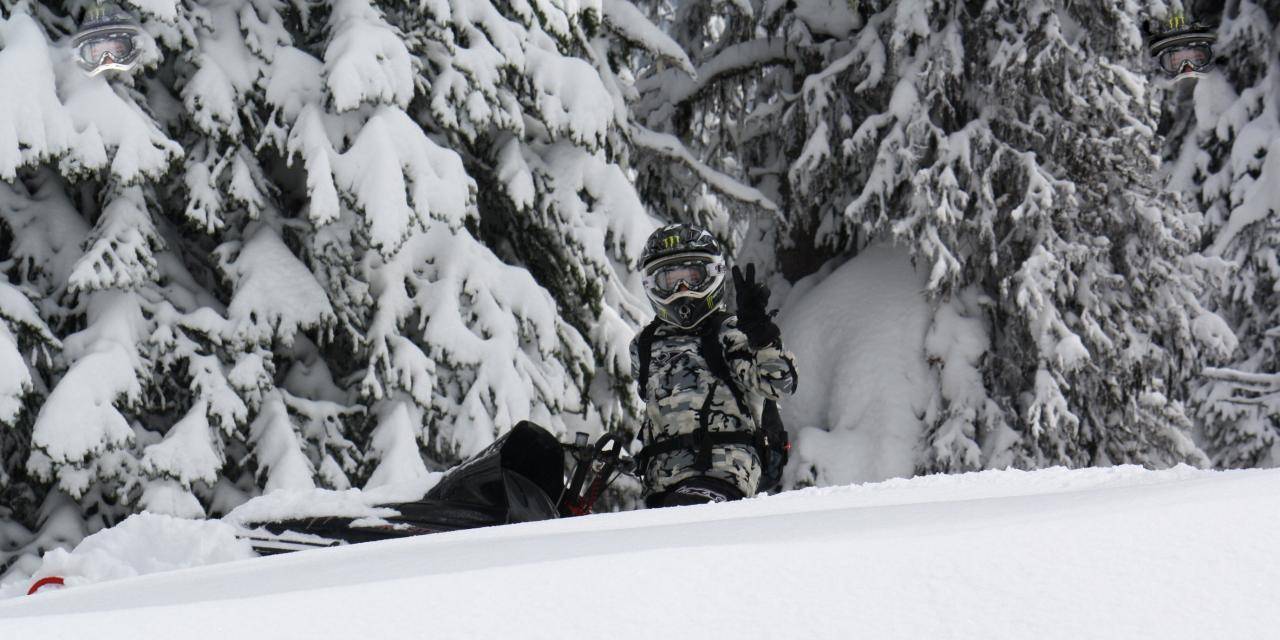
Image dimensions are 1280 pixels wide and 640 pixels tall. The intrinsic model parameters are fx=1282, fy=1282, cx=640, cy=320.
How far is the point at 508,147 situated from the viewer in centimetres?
872

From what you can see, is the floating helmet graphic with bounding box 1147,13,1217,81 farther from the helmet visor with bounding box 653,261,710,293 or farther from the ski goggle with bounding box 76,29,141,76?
the ski goggle with bounding box 76,29,141,76

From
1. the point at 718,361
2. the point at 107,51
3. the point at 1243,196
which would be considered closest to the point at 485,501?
the point at 718,361

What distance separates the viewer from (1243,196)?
13.8m

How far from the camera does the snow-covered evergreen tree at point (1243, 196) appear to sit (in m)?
13.5

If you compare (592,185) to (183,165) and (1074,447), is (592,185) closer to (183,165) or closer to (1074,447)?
(183,165)

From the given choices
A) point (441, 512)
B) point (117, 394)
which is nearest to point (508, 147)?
point (117, 394)

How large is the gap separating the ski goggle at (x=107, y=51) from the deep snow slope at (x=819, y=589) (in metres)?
4.37

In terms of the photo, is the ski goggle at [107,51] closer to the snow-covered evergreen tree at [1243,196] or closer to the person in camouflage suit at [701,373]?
the person in camouflage suit at [701,373]

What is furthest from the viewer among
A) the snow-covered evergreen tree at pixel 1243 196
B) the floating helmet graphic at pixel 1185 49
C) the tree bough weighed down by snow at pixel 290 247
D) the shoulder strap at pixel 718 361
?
the snow-covered evergreen tree at pixel 1243 196

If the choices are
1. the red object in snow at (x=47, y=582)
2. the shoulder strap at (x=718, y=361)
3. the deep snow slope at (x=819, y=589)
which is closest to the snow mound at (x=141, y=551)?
the red object in snow at (x=47, y=582)

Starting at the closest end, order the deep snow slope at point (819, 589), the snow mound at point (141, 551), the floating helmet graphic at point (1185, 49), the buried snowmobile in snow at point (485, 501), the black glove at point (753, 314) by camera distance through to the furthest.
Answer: the deep snow slope at point (819, 589)
the snow mound at point (141, 551)
the buried snowmobile in snow at point (485, 501)
the black glove at point (753, 314)
the floating helmet graphic at point (1185, 49)

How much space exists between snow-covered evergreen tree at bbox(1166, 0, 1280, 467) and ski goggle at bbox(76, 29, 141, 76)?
10806 millimetres

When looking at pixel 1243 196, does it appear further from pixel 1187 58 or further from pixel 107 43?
pixel 107 43

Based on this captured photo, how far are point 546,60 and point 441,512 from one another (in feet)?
14.0
